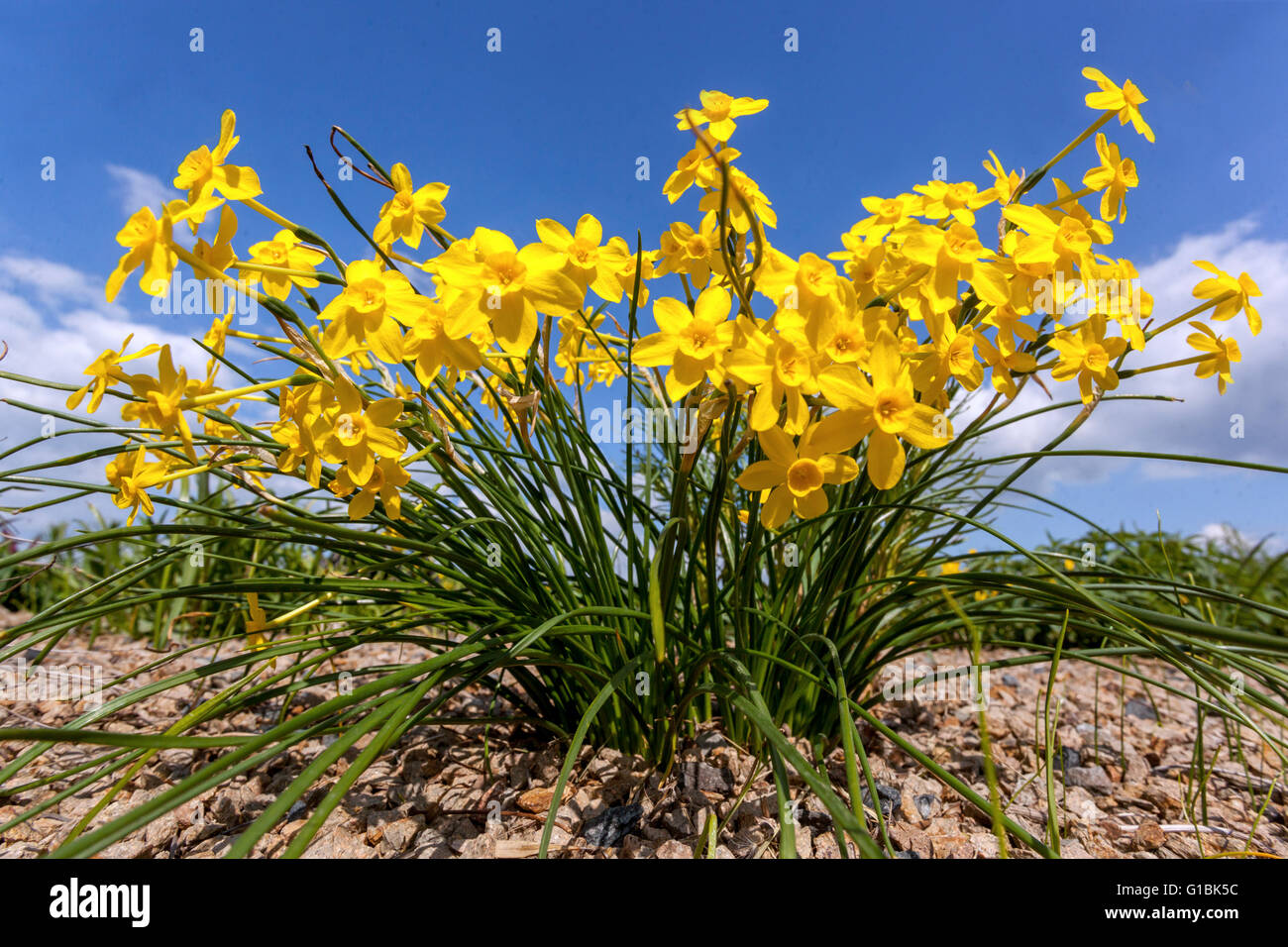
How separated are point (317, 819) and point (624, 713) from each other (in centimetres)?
92

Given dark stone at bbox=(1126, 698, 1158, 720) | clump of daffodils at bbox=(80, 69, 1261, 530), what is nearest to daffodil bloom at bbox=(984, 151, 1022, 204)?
clump of daffodils at bbox=(80, 69, 1261, 530)

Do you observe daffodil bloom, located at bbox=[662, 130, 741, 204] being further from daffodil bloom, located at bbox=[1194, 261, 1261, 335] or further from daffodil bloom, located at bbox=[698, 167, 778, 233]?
daffodil bloom, located at bbox=[1194, 261, 1261, 335]

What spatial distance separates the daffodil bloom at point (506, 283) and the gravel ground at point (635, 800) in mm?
937

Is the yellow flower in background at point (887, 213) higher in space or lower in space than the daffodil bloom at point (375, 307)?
higher

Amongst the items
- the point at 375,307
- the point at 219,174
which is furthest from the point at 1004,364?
the point at 219,174

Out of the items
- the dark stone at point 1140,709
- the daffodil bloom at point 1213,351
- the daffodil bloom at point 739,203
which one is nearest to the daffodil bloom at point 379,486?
the daffodil bloom at point 739,203

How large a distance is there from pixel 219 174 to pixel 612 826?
1467 millimetres

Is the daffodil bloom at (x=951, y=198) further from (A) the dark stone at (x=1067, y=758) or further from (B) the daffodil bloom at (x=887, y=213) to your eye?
(A) the dark stone at (x=1067, y=758)

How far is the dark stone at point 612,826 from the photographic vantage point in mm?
1432
